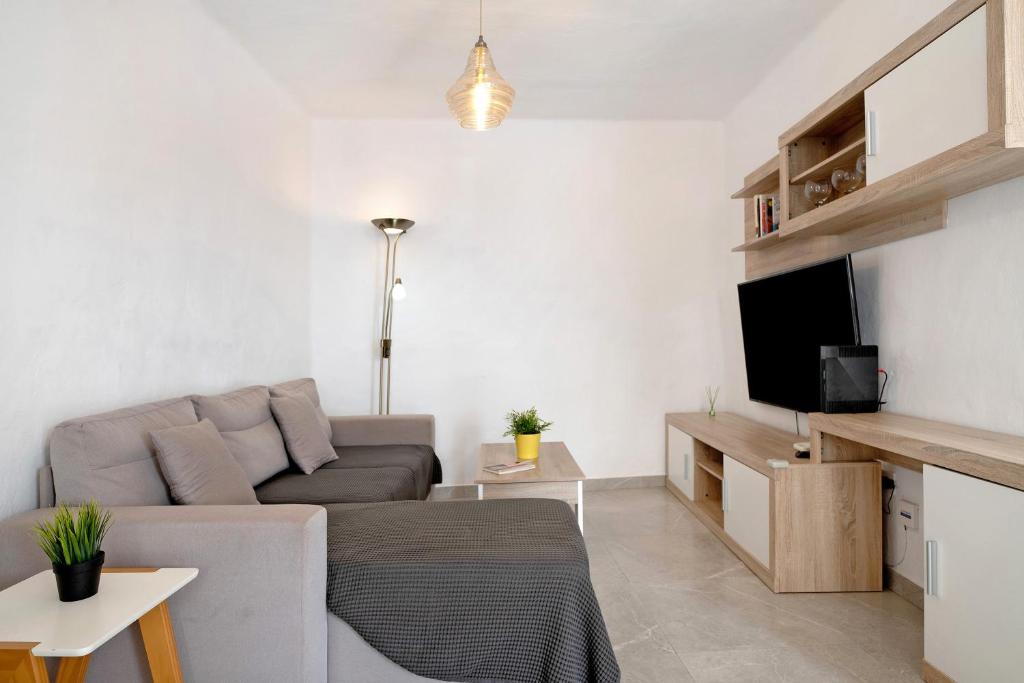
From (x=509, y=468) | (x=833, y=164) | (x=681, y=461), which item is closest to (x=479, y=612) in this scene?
(x=509, y=468)

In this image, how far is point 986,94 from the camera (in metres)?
1.70

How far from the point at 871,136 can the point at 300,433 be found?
2.84 meters

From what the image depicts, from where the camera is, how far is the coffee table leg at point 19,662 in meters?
1.07

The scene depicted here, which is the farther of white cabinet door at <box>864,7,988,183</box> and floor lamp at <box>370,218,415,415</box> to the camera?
floor lamp at <box>370,218,415,415</box>

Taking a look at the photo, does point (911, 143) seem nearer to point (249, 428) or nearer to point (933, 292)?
point (933, 292)

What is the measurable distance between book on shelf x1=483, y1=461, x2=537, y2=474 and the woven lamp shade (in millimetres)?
1632

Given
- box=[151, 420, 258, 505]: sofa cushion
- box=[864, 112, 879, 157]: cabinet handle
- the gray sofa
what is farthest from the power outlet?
box=[151, 420, 258, 505]: sofa cushion

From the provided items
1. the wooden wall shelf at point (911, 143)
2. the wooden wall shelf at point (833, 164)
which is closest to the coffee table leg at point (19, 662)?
the wooden wall shelf at point (911, 143)

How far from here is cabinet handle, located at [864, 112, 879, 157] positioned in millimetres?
2242

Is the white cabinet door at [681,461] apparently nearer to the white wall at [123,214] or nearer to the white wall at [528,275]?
the white wall at [528,275]

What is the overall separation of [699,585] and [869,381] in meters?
1.18

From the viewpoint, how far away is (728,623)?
7.79ft

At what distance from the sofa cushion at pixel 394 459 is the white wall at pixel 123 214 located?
0.71 m

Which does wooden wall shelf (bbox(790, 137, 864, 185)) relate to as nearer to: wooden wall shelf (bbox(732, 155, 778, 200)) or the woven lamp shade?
wooden wall shelf (bbox(732, 155, 778, 200))
